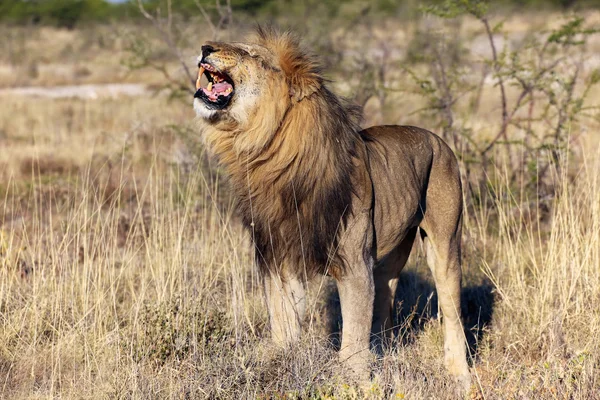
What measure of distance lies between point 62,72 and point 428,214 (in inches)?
968

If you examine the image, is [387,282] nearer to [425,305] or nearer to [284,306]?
[425,305]

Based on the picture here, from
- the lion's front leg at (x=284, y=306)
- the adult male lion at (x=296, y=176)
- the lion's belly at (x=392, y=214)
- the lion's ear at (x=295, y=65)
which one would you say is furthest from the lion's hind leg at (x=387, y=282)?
the lion's ear at (x=295, y=65)

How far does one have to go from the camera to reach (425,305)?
5.83m

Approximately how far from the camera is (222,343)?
14.3 feet

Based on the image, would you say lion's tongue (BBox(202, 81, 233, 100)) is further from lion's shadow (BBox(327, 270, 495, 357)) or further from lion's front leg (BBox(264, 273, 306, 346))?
lion's shadow (BBox(327, 270, 495, 357))

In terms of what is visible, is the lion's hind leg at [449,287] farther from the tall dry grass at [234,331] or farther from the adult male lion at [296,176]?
the adult male lion at [296,176]

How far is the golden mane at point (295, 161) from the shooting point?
384 centimetres

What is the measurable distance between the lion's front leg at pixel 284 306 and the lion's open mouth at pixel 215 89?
3.07 ft

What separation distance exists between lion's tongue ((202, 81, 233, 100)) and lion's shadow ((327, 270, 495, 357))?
197 cm

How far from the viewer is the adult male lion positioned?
3828 mm

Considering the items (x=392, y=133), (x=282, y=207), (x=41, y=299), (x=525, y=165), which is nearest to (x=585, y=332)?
(x=392, y=133)

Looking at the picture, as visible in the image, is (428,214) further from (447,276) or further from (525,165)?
(525,165)

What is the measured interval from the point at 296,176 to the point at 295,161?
0.07 m

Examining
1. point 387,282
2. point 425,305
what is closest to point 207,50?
point 387,282
